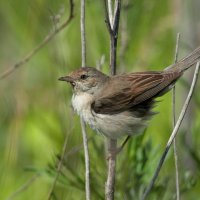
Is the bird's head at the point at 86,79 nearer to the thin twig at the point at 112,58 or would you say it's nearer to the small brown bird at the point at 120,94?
the small brown bird at the point at 120,94

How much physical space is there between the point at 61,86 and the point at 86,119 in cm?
107

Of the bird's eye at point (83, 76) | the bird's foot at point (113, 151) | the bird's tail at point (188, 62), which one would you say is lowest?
the bird's foot at point (113, 151)

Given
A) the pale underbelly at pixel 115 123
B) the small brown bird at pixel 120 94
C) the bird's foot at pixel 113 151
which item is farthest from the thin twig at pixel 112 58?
the small brown bird at pixel 120 94

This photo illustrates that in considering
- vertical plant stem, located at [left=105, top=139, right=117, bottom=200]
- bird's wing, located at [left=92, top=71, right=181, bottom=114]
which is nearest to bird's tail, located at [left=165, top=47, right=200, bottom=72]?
bird's wing, located at [left=92, top=71, right=181, bottom=114]

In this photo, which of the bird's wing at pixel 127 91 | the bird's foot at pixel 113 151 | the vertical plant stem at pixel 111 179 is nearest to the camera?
the vertical plant stem at pixel 111 179

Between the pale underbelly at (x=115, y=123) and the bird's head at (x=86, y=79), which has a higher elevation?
the bird's head at (x=86, y=79)

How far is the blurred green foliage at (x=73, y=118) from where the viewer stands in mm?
5086

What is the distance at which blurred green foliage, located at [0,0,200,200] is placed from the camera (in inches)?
200

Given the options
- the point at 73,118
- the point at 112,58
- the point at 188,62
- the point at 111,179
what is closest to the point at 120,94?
the point at 73,118

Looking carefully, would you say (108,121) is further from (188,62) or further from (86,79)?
(188,62)

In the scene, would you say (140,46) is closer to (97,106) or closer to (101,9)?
(101,9)

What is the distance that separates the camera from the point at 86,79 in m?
5.15

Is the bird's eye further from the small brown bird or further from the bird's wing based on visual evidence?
the bird's wing

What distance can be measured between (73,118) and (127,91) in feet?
1.54
